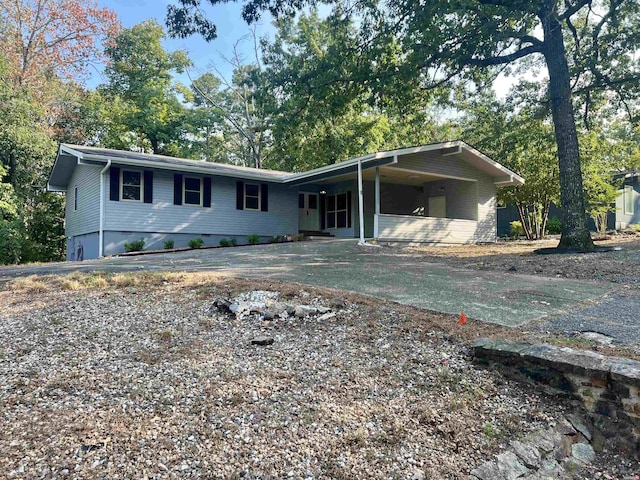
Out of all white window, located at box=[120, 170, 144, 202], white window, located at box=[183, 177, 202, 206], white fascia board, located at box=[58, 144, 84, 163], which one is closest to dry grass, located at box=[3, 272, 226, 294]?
white fascia board, located at box=[58, 144, 84, 163]

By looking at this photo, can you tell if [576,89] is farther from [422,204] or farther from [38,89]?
[38,89]

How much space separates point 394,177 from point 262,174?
17.1ft

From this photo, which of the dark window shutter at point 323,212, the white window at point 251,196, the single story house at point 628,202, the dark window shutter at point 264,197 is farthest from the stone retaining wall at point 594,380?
the single story house at point 628,202

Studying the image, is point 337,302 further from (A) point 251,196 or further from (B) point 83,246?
(B) point 83,246

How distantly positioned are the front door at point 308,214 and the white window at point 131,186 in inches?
262

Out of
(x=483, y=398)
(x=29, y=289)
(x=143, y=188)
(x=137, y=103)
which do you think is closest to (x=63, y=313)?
(x=29, y=289)

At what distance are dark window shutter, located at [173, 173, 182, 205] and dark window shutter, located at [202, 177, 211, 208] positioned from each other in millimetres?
834

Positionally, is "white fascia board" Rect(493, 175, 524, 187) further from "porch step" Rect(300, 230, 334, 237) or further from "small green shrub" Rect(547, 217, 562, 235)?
"porch step" Rect(300, 230, 334, 237)

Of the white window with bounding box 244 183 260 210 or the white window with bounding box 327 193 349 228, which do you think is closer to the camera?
the white window with bounding box 244 183 260 210

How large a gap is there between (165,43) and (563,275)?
27.0m

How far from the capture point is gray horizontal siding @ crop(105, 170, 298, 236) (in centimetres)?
1438

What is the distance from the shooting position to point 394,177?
55.2ft

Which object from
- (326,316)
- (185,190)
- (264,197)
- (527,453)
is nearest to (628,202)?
(264,197)

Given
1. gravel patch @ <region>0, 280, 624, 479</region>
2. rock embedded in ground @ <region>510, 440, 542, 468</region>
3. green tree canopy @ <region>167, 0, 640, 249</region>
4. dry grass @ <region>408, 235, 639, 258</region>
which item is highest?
green tree canopy @ <region>167, 0, 640, 249</region>
